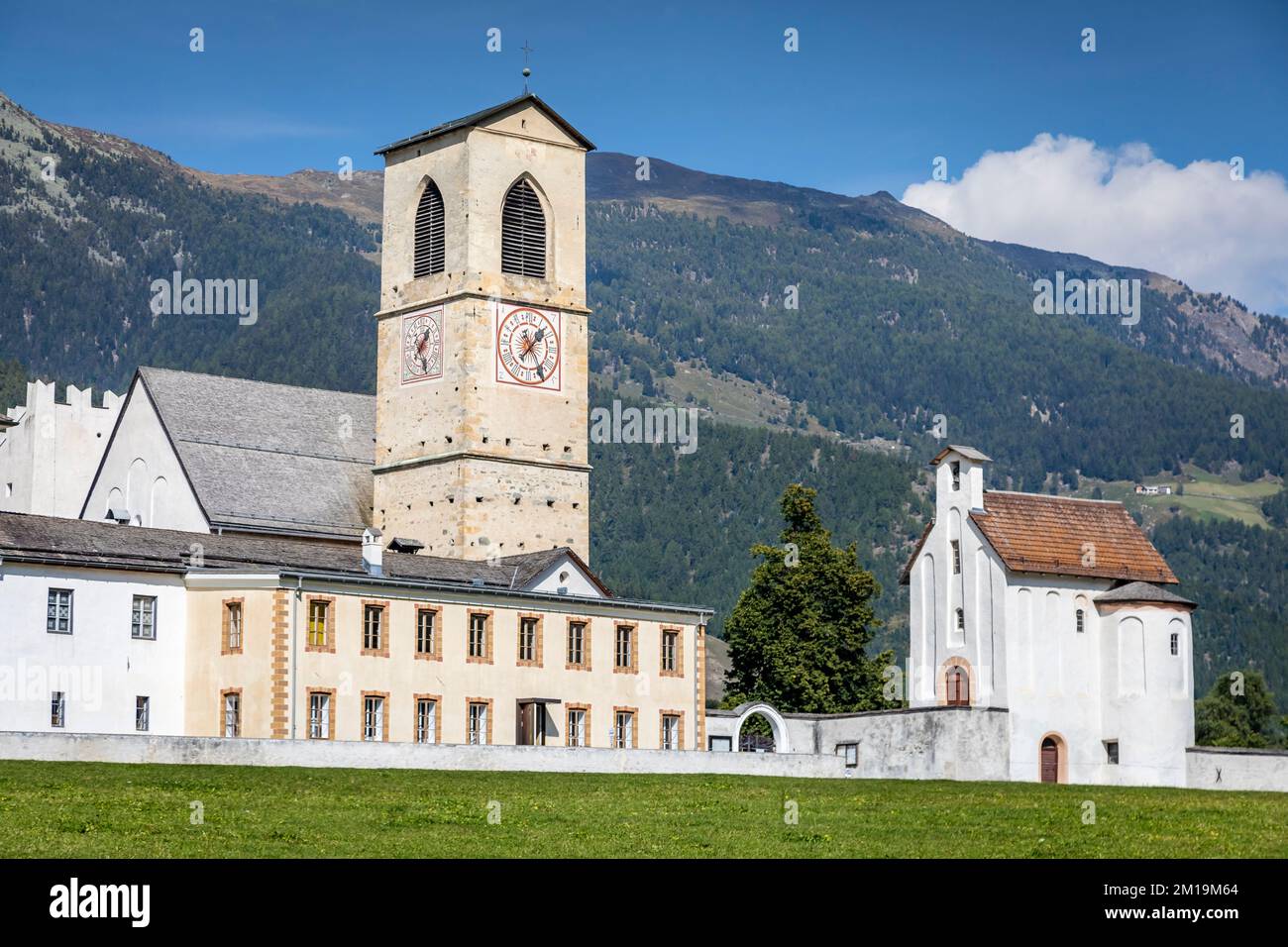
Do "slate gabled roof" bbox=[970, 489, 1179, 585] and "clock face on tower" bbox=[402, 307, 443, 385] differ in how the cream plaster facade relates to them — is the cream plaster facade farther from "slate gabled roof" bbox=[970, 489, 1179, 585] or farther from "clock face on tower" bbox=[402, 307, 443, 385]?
"clock face on tower" bbox=[402, 307, 443, 385]

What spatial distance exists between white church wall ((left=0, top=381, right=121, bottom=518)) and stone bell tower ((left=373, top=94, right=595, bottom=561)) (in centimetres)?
1566

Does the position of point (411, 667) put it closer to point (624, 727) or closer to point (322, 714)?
point (322, 714)

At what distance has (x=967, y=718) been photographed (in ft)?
261

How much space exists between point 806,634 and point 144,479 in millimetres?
27809

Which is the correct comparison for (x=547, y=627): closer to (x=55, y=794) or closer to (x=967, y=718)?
(x=967, y=718)

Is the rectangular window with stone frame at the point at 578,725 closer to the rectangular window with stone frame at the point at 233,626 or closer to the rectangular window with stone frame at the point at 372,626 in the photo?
the rectangular window with stone frame at the point at 372,626

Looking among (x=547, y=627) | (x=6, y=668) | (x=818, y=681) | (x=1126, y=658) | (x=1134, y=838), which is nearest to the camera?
(x=1134, y=838)

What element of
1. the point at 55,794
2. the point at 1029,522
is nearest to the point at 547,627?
the point at 1029,522

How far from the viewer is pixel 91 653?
70938 mm

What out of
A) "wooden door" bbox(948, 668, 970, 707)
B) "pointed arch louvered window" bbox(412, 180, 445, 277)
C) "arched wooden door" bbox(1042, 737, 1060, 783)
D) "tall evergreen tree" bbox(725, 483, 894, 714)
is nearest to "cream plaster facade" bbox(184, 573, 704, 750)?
"wooden door" bbox(948, 668, 970, 707)

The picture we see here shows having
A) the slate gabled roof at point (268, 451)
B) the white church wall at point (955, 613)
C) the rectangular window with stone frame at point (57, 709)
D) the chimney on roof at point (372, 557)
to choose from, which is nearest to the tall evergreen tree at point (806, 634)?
the white church wall at point (955, 613)

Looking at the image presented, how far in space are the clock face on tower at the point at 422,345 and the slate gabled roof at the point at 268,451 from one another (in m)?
4.66

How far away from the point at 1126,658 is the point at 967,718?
28.2 ft
